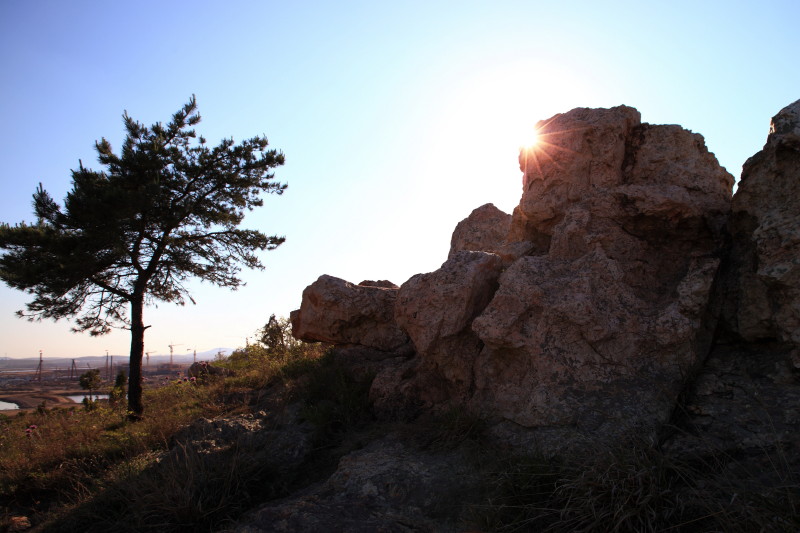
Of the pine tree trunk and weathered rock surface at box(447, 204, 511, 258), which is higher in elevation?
weathered rock surface at box(447, 204, 511, 258)

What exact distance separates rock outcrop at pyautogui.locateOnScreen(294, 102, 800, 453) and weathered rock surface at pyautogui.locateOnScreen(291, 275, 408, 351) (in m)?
1.20

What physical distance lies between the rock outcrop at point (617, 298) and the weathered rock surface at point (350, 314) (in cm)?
120

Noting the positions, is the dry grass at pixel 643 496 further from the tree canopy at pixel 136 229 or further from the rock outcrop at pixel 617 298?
the tree canopy at pixel 136 229

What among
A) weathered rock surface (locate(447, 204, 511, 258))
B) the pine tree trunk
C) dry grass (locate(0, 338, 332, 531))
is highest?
weathered rock surface (locate(447, 204, 511, 258))

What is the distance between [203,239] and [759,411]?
1086cm

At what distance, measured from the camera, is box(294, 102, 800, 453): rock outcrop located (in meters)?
3.60

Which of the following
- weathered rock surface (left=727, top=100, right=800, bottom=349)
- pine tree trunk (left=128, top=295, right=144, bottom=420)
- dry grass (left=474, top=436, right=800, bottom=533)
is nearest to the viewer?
dry grass (left=474, top=436, right=800, bottom=533)

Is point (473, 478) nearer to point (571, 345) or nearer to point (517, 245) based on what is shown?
point (571, 345)

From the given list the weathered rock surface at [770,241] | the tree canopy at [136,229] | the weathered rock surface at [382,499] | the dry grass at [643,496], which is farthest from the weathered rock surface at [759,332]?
the tree canopy at [136,229]

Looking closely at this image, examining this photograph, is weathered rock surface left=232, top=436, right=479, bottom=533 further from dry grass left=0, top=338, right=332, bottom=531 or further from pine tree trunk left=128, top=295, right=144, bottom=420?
pine tree trunk left=128, top=295, right=144, bottom=420

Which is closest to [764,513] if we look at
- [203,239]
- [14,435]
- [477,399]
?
[477,399]

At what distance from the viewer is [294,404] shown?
19.6 ft

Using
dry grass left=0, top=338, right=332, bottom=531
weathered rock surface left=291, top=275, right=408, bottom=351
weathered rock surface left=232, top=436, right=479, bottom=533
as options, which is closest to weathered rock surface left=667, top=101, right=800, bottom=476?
weathered rock surface left=232, top=436, right=479, bottom=533

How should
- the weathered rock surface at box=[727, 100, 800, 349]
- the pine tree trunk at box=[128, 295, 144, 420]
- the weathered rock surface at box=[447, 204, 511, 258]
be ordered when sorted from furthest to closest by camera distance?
the pine tree trunk at box=[128, 295, 144, 420], the weathered rock surface at box=[447, 204, 511, 258], the weathered rock surface at box=[727, 100, 800, 349]
